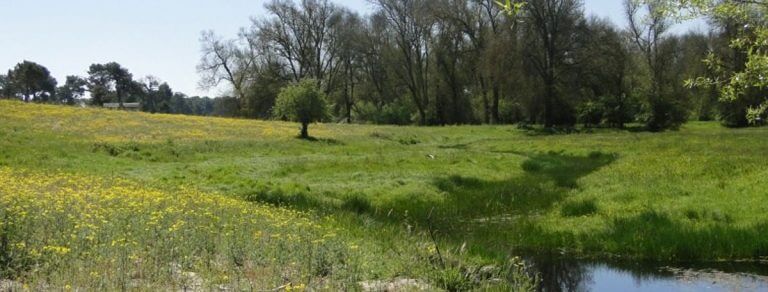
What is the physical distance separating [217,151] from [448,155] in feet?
41.1

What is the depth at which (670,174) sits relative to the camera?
20.7m

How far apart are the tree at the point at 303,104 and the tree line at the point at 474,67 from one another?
171 cm

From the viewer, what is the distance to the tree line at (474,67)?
56.8 m

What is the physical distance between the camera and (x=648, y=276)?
1154cm

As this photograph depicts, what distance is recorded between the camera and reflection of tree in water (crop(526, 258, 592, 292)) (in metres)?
10.9

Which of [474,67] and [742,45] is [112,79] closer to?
[474,67]

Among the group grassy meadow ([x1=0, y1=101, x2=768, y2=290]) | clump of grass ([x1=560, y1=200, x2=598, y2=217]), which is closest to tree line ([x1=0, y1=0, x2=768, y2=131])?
grassy meadow ([x1=0, y1=101, x2=768, y2=290])

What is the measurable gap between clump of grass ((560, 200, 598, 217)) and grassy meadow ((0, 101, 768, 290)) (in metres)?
0.05

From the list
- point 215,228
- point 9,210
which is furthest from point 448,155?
point 9,210

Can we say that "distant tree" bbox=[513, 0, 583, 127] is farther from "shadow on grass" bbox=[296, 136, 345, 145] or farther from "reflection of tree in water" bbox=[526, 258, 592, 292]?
"reflection of tree in water" bbox=[526, 258, 592, 292]

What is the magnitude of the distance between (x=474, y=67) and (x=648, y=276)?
59.8 metres

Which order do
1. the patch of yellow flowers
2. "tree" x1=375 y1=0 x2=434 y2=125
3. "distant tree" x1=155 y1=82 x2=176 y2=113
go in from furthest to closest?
1. "distant tree" x1=155 y1=82 x2=176 y2=113
2. "tree" x1=375 y1=0 x2=434 y2=125
3. the patch of yellow flowers

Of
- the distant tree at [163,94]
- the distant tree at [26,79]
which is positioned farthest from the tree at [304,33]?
the distant tree at [163,94]

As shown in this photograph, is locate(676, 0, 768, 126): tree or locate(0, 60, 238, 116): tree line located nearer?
locate(676, 0, 768, 126): tree
